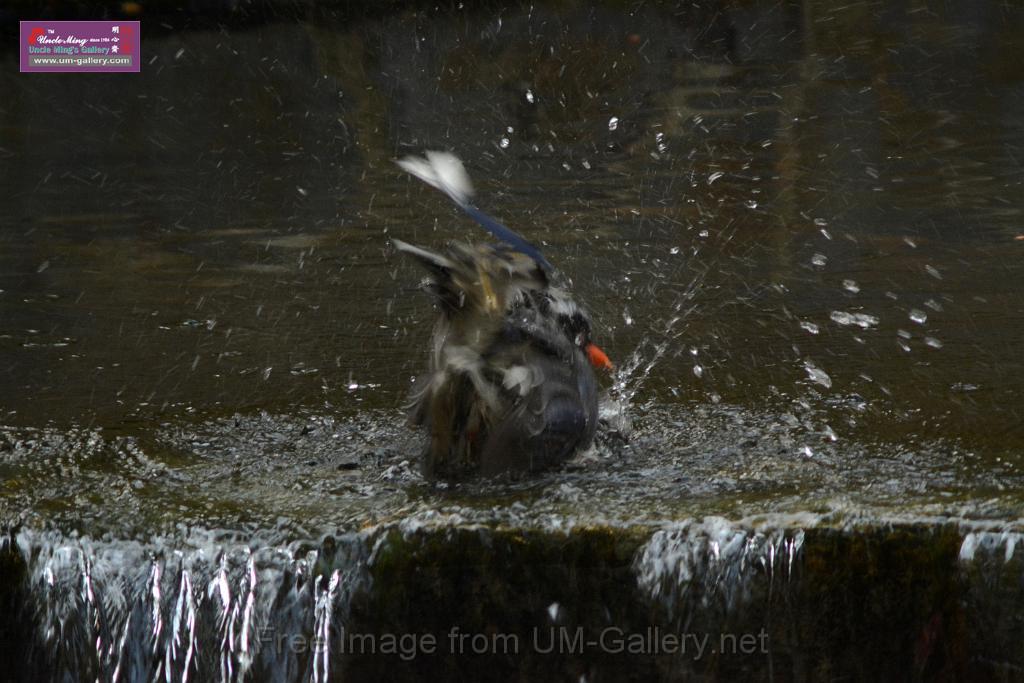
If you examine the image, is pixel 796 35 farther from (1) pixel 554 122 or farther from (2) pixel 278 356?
(2) pixel 278 356

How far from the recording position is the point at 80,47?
40.8 feet

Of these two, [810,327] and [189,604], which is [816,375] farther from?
[189,604]

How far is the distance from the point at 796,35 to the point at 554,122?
2.79 m

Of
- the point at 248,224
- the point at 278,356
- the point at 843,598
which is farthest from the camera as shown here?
the point at 248,224

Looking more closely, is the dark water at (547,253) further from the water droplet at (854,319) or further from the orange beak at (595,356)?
the orange beak at (595,356)

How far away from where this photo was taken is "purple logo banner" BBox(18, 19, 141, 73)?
12.3m

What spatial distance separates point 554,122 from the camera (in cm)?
999

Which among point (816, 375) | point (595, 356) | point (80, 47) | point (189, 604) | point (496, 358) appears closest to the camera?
point (189, 604)

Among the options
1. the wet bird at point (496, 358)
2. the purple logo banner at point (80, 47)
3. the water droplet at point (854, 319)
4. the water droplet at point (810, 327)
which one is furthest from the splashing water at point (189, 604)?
the purple logo banner at point (80, 47)

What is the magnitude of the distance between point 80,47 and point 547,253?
8097mm

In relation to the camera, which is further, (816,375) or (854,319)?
(854,319)

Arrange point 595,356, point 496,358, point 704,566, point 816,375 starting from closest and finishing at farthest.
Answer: point 704,566 < point 496,358 < point 595,356 < point 816,375

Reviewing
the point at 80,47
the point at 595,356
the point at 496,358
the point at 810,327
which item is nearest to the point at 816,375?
the point at 810,327

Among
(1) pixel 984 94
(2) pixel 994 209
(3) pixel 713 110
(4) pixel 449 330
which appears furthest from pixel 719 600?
(1) pixel 984 94
